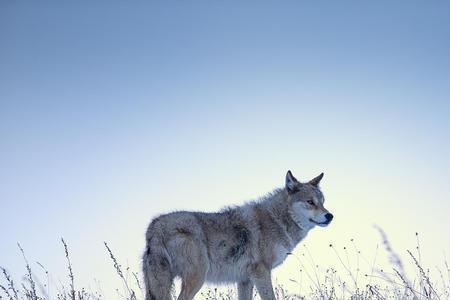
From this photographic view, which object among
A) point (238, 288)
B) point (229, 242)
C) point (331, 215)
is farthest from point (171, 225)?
point (331, 215)

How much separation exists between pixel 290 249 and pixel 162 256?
9.24 feet

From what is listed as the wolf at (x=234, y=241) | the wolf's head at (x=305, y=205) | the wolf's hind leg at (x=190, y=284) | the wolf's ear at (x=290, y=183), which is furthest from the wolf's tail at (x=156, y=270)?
the wolf's ear at (x=290, y=183)

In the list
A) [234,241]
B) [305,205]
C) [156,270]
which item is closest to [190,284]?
[156,270]

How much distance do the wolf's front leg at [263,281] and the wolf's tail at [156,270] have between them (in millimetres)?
1604

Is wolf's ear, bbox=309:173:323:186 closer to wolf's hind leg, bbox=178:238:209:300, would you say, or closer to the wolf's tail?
wolf's hind leg, bbox=178:238:209:300

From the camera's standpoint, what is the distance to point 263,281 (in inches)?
339

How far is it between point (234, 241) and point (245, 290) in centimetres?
85

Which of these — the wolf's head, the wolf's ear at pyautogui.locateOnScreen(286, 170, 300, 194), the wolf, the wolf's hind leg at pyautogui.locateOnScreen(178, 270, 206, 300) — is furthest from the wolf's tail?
the wolf's ear at pyautogui.locateOnScreen(286, 170, 300, 194)

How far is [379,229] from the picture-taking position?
4.73m

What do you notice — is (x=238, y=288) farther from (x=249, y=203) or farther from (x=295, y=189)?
(x=295, y=189)

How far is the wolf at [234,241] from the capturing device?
762 cm

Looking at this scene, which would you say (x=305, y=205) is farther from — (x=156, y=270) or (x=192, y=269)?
(x=156, y=270)

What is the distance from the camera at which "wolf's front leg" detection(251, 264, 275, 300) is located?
845 centimetres

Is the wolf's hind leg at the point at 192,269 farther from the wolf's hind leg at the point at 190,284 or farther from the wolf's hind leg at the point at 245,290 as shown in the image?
the wolf's hind leg at the point at 245,290
